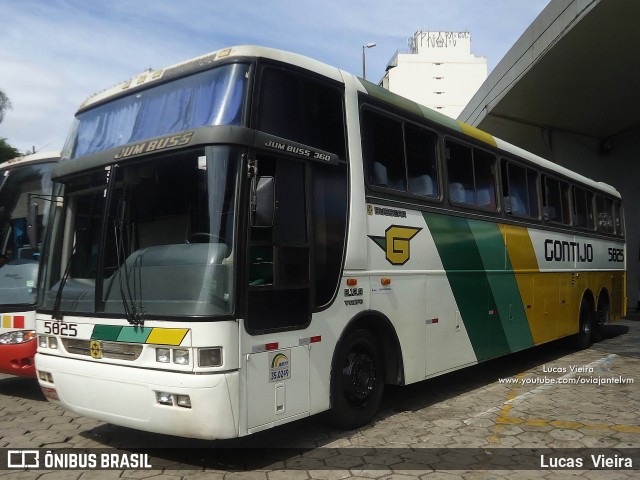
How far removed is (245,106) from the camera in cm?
452

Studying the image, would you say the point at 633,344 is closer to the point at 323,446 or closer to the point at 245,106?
the point at 323,446

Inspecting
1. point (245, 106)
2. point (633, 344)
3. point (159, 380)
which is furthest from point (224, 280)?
point (633, 344)

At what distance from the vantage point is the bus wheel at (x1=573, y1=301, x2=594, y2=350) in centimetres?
1125

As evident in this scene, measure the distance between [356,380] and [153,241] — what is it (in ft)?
7.65

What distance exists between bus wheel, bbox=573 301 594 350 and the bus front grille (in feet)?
30.4

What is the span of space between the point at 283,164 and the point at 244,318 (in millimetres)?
1330

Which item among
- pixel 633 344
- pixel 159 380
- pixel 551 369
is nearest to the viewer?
pixel 159 380

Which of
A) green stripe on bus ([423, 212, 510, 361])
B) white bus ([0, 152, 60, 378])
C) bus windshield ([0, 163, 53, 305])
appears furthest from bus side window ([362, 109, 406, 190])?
bus windshield ([0, 163, 53, 305])

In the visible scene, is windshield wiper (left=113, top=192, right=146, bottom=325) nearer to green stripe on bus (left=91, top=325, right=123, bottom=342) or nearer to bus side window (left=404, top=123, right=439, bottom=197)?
green stripe on bus (left=91, top=325, right=123, bottom=342)

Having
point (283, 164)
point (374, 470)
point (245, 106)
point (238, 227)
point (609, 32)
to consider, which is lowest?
point (374, 470)

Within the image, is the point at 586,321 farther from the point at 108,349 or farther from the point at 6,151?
the point at 6,151

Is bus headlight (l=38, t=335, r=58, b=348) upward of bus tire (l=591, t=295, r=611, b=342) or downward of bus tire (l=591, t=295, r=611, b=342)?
upward

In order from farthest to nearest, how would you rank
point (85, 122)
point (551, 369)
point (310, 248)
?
point (551, 369) < point (85, 122) < point (310, 248)

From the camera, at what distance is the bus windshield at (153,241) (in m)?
4.30
